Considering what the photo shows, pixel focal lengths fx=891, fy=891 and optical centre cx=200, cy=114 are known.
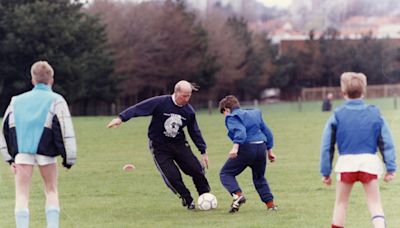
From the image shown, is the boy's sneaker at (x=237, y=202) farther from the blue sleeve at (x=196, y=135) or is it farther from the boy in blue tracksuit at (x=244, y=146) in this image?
the blue sleeve at (x=196, y=135)

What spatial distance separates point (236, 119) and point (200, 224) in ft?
5.40

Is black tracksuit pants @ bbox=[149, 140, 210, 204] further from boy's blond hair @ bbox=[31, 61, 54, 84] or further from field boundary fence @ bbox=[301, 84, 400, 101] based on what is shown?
field boundary fence @ bbox=[301, 84, 400, 101]

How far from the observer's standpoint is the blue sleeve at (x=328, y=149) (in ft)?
30.4

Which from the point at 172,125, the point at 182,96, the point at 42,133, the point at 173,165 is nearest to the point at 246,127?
the point at 182,96

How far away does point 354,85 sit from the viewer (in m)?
9.24

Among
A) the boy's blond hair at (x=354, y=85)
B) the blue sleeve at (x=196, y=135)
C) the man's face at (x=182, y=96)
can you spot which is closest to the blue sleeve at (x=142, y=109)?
the man's face at (x=182, y=96)

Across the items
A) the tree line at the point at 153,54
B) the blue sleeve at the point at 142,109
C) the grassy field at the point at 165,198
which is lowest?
the tree line at the point at 153,54

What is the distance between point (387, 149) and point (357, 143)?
32 centimetres

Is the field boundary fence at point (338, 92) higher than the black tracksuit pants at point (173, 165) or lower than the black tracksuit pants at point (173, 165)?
lower

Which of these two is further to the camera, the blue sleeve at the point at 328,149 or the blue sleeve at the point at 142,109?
the blue sleeve at the point at 142,109

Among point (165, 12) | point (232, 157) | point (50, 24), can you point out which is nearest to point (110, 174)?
point (232, 157)

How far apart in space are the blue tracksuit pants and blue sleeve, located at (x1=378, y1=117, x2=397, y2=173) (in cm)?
365

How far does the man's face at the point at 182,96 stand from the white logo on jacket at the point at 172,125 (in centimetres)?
22

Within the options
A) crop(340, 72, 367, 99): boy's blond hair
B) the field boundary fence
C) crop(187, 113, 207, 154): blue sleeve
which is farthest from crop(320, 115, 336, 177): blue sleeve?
the field boundary fence
